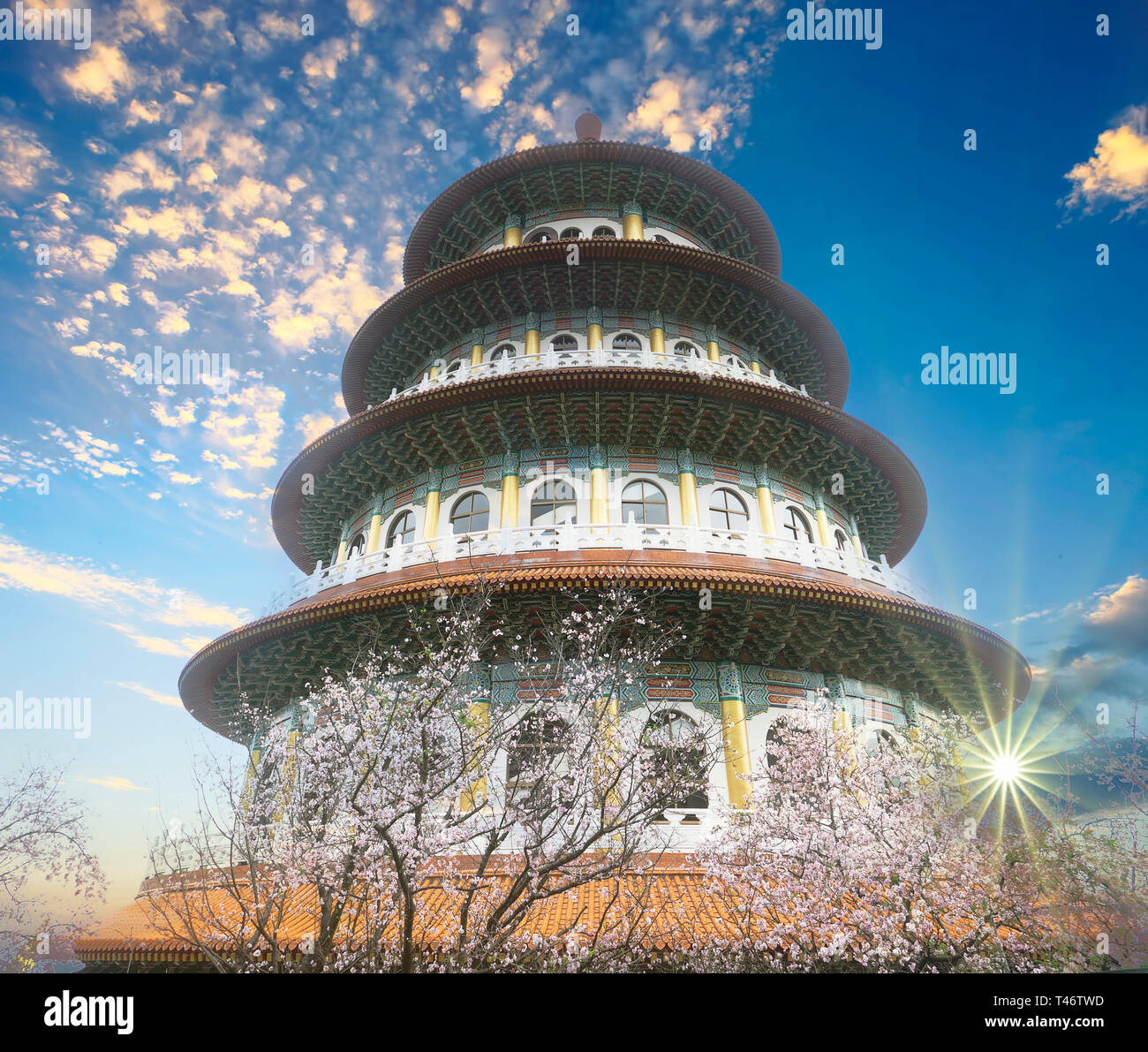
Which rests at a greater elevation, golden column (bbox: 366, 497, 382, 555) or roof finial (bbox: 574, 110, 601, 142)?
roof finial (bbox: 574, 110, 601, 142)

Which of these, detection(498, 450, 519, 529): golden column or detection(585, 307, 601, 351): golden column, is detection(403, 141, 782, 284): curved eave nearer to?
detection(585, 307, 601, 351): golden column

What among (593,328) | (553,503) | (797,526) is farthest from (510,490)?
(797,526)

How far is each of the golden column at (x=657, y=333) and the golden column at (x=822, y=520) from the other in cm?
577

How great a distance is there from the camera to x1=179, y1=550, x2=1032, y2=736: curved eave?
449 inches

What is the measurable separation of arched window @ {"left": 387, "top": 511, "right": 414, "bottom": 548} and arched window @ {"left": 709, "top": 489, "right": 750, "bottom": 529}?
745 cm

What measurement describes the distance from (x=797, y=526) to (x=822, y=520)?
0.88 metres

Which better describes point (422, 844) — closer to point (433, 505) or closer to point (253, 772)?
point (253, 772)

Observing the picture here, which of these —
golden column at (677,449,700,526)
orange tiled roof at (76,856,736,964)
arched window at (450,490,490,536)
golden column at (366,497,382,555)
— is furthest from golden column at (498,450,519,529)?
orange tiled roof at (76,856,736,964)

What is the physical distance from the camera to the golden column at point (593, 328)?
18781 millimetres

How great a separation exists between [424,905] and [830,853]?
484cm

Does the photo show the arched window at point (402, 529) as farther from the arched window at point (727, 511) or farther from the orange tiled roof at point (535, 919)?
the orange tiled roof at point (535, 919)

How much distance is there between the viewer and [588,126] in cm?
2664
